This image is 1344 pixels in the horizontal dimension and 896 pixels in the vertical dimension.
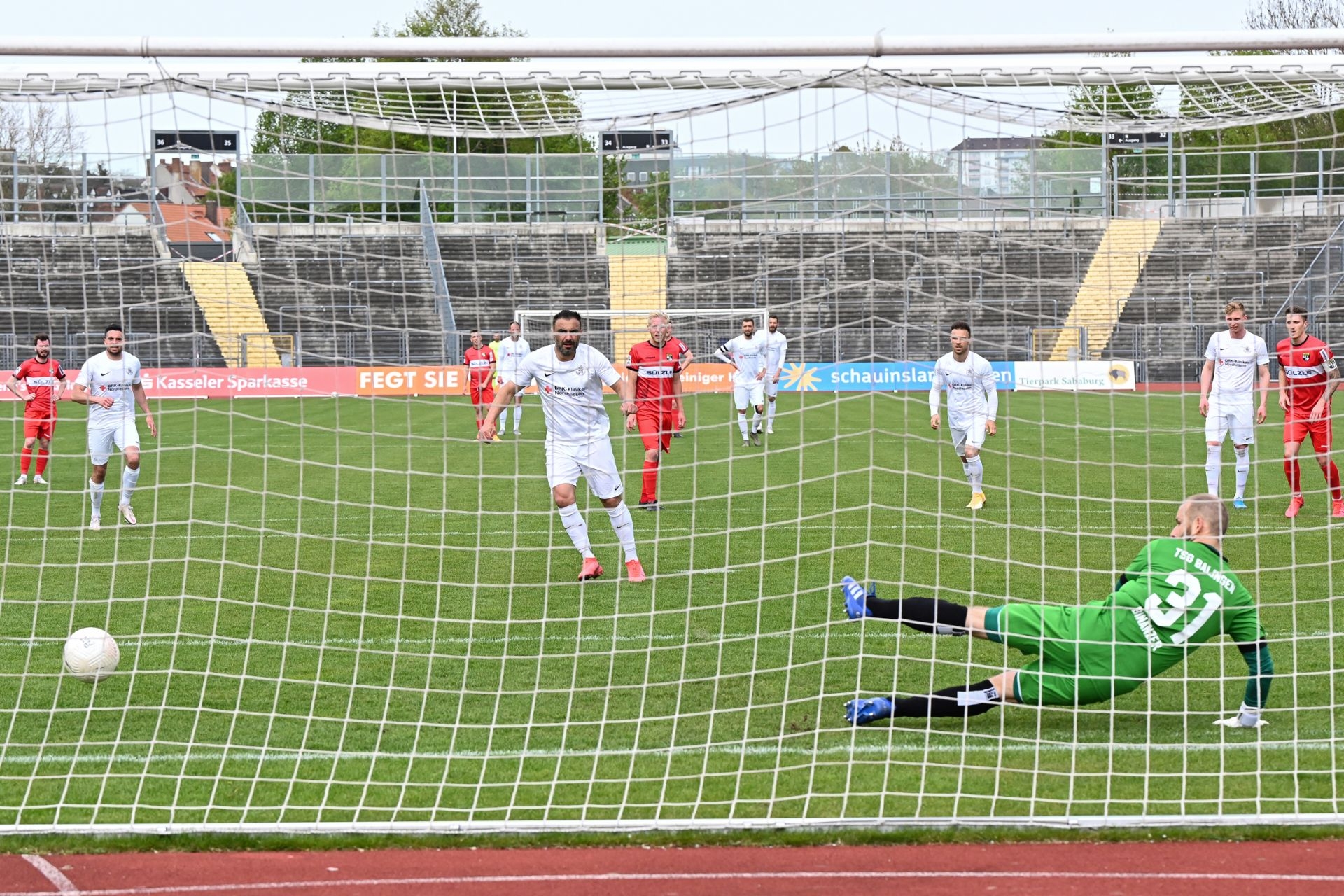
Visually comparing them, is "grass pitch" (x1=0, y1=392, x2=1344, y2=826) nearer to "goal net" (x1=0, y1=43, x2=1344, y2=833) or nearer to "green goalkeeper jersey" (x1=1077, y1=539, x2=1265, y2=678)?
"goal net" (x1=0, y1=43, x2=1344, y2=833)

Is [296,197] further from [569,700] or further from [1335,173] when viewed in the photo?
[1335,173]

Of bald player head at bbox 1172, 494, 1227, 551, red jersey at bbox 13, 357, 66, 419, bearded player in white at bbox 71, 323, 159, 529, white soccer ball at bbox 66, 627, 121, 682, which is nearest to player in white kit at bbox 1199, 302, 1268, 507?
bald player head at bbox 1172, 494, 1227, 551

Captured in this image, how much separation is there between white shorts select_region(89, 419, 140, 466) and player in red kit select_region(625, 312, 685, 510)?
4.50 metres

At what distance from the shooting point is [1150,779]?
586 cm

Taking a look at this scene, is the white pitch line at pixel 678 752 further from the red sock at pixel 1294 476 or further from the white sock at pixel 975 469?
the white sock at pixel 975 469

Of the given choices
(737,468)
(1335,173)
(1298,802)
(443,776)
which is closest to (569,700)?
(443,776)

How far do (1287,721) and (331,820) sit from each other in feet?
14.4

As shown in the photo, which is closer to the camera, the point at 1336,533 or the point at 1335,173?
the point at 1335,173

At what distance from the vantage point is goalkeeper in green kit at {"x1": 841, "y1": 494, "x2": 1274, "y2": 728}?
6.05 metres

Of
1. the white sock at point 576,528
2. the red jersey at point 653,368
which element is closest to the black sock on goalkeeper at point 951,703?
the white sock at point 576,528

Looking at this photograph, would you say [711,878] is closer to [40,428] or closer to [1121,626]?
[1121,626]

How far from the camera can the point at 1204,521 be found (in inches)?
239

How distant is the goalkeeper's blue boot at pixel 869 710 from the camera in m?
6.39

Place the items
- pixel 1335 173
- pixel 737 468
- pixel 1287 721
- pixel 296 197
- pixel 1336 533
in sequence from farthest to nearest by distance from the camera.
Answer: pixel 737 468, pixel 1336 533, pixel 1335 173, pixel 296 197, pixel 1287 721
